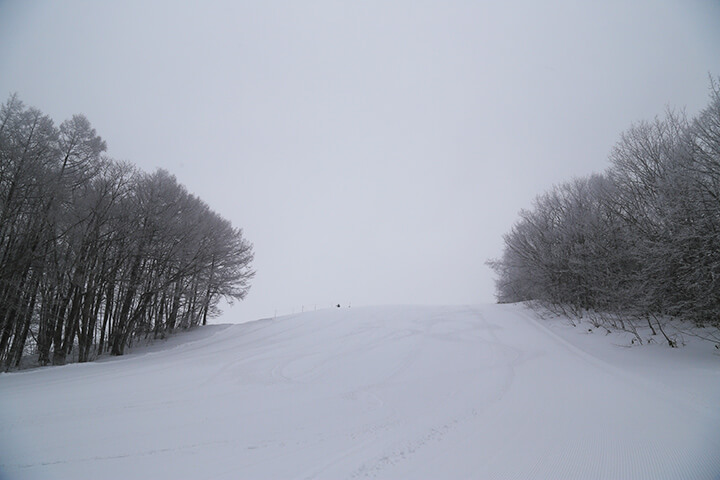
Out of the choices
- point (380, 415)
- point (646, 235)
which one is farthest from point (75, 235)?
point (646, 235)

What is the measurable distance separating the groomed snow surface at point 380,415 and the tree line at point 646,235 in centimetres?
143

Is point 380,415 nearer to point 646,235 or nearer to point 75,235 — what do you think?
point 646,235

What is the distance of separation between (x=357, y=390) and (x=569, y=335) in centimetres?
935

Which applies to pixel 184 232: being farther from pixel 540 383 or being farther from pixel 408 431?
pixel 540 383

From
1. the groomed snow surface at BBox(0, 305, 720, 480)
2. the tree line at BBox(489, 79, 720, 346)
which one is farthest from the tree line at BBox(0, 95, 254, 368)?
the tree line at BBox(489, 79, 720, 346)

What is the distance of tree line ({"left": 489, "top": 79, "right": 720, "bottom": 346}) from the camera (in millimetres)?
7023

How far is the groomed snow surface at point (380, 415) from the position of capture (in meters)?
3.39

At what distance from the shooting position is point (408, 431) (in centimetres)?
435

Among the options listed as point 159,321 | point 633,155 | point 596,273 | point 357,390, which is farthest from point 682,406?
point 159,321

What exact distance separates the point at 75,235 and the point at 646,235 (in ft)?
66.1

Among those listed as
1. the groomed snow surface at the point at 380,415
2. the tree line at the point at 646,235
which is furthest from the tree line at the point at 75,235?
the tree line at the point at 646,235

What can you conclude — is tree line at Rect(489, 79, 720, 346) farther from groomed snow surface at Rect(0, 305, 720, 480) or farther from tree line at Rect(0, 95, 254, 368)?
tree line at Rect(0, 95, 254, 368)

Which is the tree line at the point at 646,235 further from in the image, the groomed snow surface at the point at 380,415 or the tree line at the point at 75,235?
the tree line at the point at 75,235

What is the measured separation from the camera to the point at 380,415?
505 centimetres
